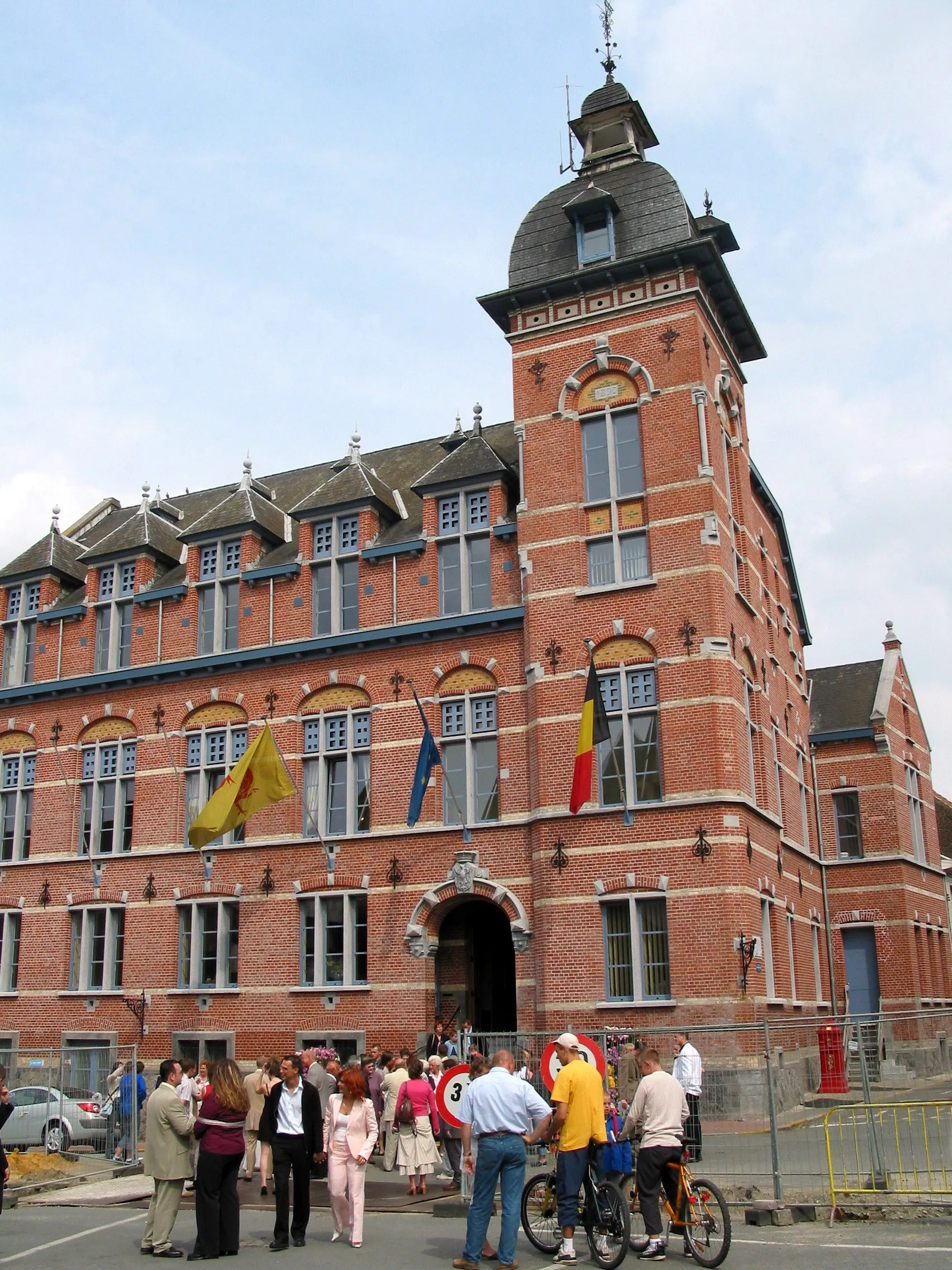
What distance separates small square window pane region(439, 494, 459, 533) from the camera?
27.0 m

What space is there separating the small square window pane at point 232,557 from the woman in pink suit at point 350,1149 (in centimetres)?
1844

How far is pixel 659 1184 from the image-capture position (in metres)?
10.7

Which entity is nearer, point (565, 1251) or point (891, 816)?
point (565, 1251)

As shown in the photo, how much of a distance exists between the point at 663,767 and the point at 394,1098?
8.31 m

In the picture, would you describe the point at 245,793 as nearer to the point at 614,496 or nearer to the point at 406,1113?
the point at 614,496

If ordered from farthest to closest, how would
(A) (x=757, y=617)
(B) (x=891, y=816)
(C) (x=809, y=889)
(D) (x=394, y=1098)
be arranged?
(B) (x=891, y=816) → (C) (x=809, y=889) → (A) (x=757, y=617) → (D) (x=394, y=1098)

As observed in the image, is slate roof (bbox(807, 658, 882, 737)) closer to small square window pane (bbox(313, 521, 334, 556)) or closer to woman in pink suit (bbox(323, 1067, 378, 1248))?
small square window pane (bbox(313, 521, 334, 556))

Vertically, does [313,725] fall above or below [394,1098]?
above

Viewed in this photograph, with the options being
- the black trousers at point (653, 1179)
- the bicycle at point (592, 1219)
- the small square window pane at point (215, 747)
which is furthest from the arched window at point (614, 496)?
the black trousers at point (653, 1179)

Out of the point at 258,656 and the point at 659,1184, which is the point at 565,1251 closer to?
the point at 659,1184

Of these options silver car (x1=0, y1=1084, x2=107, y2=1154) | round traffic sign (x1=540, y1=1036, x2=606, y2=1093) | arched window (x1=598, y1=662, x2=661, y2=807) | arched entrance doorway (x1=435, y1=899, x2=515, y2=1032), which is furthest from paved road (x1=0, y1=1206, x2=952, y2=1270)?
arched entrance doorway (x1=435, y1=899, x2=515, y2=1032)

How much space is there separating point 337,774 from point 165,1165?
15324mm

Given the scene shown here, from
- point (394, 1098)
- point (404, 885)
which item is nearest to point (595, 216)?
point (404, 885)

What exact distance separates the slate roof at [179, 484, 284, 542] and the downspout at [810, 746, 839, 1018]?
1566 centimetres
